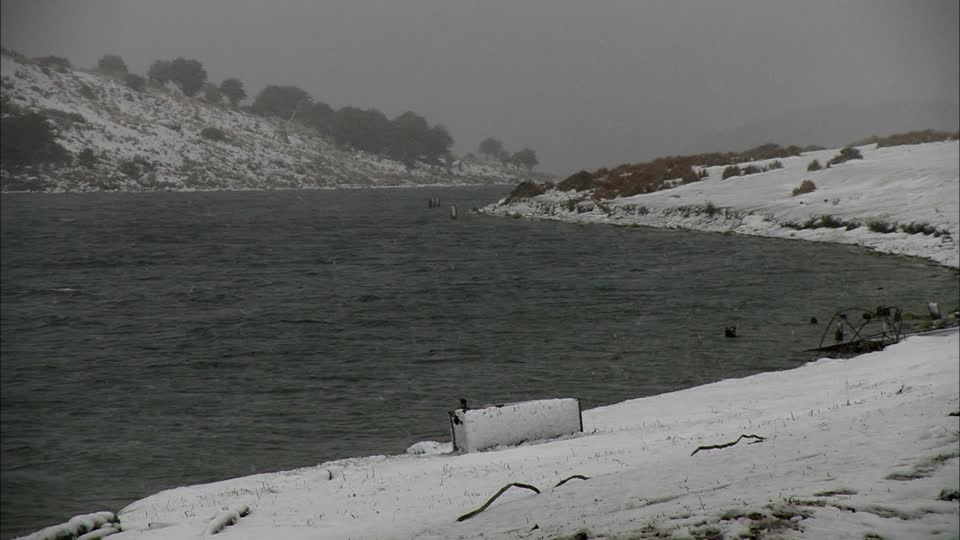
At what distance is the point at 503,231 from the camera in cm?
5931

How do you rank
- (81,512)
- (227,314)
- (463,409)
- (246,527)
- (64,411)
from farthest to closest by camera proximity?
(227,314)
(64,411)
(463,409)
(81,512)
(246,527)

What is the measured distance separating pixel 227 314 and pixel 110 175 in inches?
5383

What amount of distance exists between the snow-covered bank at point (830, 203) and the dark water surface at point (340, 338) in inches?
96.4

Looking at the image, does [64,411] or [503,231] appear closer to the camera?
[64,411]

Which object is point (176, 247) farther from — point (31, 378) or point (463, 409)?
point (463, 409)

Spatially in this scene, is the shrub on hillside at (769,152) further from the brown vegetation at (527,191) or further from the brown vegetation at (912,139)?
the brown vegetation at (527,191)

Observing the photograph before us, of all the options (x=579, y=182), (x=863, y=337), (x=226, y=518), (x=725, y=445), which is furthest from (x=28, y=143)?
(x=725, y=445)

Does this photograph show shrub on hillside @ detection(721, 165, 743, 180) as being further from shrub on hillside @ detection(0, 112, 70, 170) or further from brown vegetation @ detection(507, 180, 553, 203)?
shrub on hillside @ detection(0, 112, 70, 170)

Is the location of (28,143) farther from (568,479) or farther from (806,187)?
(568,479)

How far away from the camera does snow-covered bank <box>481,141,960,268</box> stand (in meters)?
38.7

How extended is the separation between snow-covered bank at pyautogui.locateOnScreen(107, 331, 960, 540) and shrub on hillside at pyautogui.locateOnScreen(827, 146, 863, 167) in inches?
1829

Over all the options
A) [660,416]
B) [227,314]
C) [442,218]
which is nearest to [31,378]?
[227,314]

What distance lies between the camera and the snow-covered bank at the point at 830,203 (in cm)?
3869

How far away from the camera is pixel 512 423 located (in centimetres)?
1286
